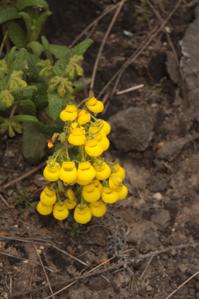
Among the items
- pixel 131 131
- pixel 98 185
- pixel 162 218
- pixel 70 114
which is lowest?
pixel 162 218

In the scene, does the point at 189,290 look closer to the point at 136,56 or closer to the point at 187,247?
the point at 187,247

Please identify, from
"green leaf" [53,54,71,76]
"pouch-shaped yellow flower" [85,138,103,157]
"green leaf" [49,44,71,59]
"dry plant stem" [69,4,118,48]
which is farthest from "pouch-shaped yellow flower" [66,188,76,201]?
"dry plant stem" [69,4,118,48]

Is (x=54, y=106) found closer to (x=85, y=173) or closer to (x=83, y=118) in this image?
(x=83, y=118)

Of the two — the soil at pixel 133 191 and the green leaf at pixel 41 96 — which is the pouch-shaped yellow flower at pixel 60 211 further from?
the green leaf at pixel 41 96

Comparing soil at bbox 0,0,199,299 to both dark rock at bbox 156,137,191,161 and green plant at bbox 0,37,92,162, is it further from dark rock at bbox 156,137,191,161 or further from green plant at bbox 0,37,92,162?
green plant at bbox 0,37,92,162

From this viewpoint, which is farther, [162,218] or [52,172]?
[162,218]

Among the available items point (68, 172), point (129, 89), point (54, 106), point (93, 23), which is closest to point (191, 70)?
point (129, 89)

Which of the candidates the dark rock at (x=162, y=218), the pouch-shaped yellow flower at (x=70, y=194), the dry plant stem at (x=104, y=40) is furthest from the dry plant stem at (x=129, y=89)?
the pouch-shaped yellow flower at (x=70, y=194)
